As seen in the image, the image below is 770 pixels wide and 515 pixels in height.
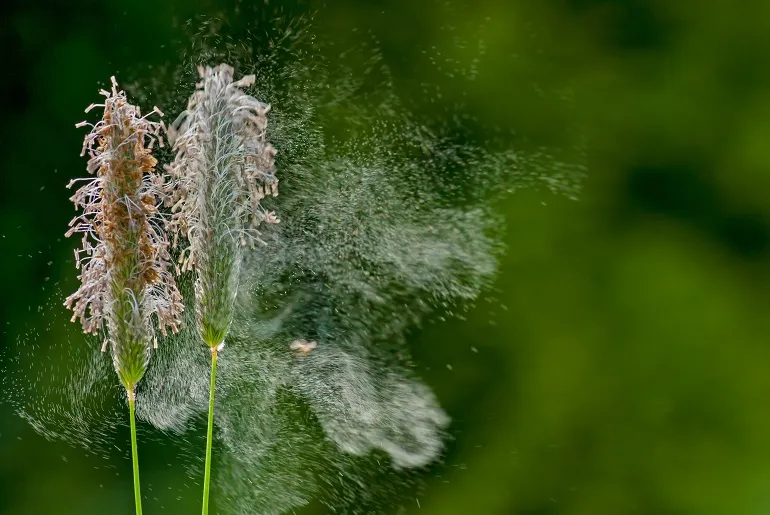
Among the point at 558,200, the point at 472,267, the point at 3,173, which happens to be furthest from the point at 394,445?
the point at 3,173

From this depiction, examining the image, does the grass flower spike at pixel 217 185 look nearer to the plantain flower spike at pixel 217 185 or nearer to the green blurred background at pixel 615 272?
the plantain flower spike at pixel 217 185

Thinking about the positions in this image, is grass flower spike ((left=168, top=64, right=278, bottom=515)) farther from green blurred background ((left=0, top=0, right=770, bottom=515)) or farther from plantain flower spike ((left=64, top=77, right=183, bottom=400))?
green blurred background ((left=0, top=0, right=770, bottom=515))

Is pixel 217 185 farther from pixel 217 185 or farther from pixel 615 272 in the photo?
pixel 615 272

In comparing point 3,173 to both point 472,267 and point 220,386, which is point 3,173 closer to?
point 220,386

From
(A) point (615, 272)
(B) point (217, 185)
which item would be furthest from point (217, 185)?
(A) point (615, 272)

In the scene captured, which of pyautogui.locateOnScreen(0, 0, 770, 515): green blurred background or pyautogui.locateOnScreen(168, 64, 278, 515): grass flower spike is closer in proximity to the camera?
pyautogui.locateOnScreen(168, 64, 278, 515): grass flower spike

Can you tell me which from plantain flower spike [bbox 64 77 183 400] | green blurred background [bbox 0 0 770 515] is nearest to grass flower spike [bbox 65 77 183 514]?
plantain flower spike [bbox 64 77 183 400]
